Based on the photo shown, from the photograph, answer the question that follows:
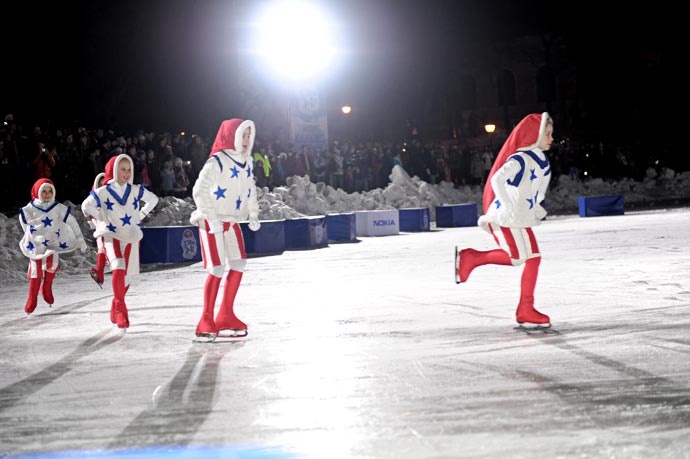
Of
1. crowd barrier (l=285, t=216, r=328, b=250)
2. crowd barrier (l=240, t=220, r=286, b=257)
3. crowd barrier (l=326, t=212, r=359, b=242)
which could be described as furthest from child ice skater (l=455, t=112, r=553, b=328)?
crowd barrier (l=326, t=212, r=359, b=242)

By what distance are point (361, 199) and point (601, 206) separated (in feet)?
27.1

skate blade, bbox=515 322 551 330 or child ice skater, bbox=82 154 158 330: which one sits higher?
child ice skater, bbox=82 154 158 330

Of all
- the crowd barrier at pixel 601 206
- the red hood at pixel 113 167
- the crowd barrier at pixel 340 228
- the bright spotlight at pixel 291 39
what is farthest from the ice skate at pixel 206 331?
the crowd barrier at pixel 601 206

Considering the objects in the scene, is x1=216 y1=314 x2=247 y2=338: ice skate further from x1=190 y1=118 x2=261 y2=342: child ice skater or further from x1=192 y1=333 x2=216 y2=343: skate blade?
x1=192 y1=333 x2=216 y2=343: skate blade

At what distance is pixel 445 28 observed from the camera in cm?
5716

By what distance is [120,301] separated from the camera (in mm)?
9625

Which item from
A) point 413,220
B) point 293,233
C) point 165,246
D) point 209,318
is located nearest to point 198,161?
point 293,233

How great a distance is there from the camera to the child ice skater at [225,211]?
844 cm

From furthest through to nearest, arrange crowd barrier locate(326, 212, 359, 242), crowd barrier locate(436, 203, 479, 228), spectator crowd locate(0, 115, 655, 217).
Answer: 1. crowd barrier locate(436, 203, 479, 228)
2. crowd barrier locate(326, 212, 359, 242)
3. spectator crowd locate(0, 115, 655, 217)

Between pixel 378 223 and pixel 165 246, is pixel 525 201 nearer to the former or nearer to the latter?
pixel 165 246

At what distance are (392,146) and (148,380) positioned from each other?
89.8 feet

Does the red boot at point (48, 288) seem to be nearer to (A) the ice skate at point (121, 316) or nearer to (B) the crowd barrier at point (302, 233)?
(A) the ice skate at point (121, 316)

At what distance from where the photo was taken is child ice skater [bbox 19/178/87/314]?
38.8ft

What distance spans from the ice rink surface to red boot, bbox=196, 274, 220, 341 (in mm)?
207
